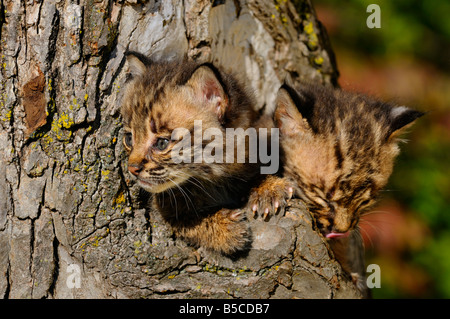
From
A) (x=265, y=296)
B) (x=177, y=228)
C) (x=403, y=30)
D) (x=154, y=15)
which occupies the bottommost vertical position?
(x=265, y=296)

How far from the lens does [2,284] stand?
3059mm

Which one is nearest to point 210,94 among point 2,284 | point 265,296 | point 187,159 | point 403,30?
point 187,159

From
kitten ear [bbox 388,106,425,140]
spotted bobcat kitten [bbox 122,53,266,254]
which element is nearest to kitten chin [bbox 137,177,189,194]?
spotted bobcat kitten [bbox 122,53,266,254]

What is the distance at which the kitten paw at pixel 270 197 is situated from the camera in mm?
3143

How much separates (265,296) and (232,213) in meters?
0.56

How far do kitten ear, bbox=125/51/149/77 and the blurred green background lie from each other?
9.58 ft

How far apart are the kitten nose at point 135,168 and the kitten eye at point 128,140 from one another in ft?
0.55

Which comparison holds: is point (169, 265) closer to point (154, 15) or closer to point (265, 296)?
point (265, 296)

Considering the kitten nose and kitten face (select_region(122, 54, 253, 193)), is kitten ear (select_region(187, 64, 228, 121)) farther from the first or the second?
the kitten nose

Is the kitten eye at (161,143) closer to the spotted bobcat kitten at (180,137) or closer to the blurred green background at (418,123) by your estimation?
the spotted bobcat kitten at (180,137)

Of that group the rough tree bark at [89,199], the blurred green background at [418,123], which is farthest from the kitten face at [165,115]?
the blurred green background at [418,123]

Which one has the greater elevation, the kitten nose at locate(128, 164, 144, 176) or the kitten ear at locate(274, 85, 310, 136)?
the kitten ear at locate(274, 85, 310, 136)

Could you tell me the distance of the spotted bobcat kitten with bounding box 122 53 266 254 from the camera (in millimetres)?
3039

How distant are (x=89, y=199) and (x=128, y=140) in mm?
425
